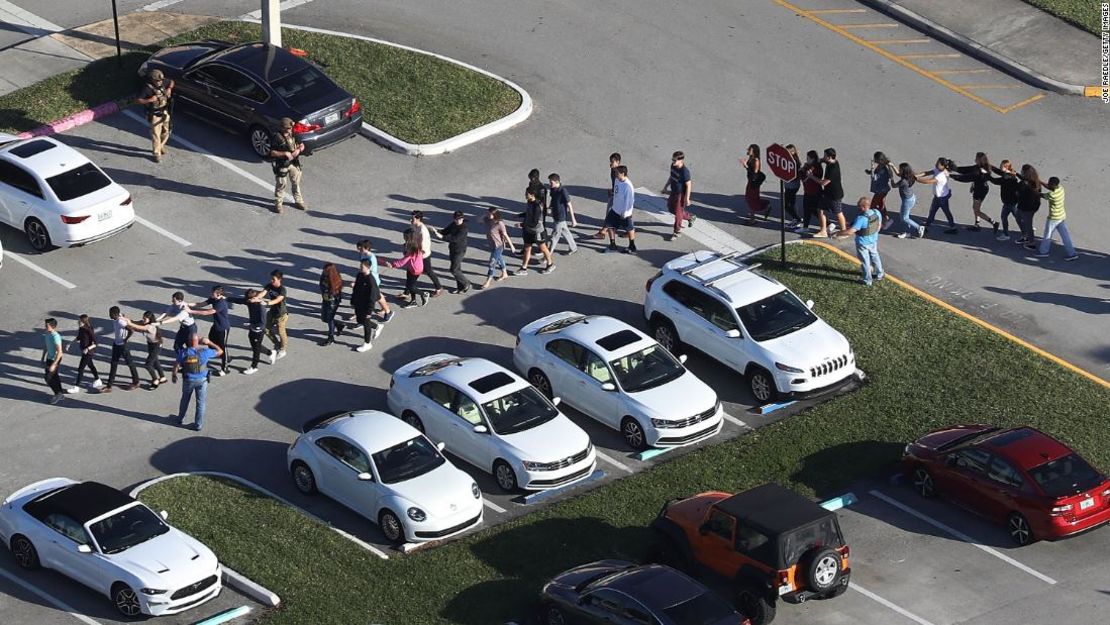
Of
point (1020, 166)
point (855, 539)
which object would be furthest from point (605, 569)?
point (1020, 166)

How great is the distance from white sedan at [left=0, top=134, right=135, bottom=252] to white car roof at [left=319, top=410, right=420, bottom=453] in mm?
8044

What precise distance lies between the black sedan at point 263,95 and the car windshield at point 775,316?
10.1m

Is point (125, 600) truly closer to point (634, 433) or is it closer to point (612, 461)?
point (612, 461)

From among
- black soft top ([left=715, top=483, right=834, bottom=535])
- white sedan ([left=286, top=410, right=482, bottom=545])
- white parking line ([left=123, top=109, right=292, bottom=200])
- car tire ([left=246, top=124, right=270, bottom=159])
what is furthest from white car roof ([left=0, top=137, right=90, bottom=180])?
black soft top ([left=715, top=483, right=834, bottom=535])

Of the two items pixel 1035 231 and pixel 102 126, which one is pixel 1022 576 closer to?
pixel 1035 231

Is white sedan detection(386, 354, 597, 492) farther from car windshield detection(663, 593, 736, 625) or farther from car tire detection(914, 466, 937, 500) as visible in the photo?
car tire detection(914, 466, 937, 500)

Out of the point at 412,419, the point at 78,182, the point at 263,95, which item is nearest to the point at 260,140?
the point at 263,95

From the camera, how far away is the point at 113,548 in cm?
2536

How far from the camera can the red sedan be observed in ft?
89.2

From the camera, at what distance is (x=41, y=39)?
132 feet

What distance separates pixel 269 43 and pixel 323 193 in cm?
432

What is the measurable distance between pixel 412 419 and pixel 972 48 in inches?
734

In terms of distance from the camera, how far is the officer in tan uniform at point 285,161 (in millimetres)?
34625

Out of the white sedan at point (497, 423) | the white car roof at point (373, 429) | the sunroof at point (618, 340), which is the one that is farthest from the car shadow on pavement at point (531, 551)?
the sunroof at point (618, 340)
